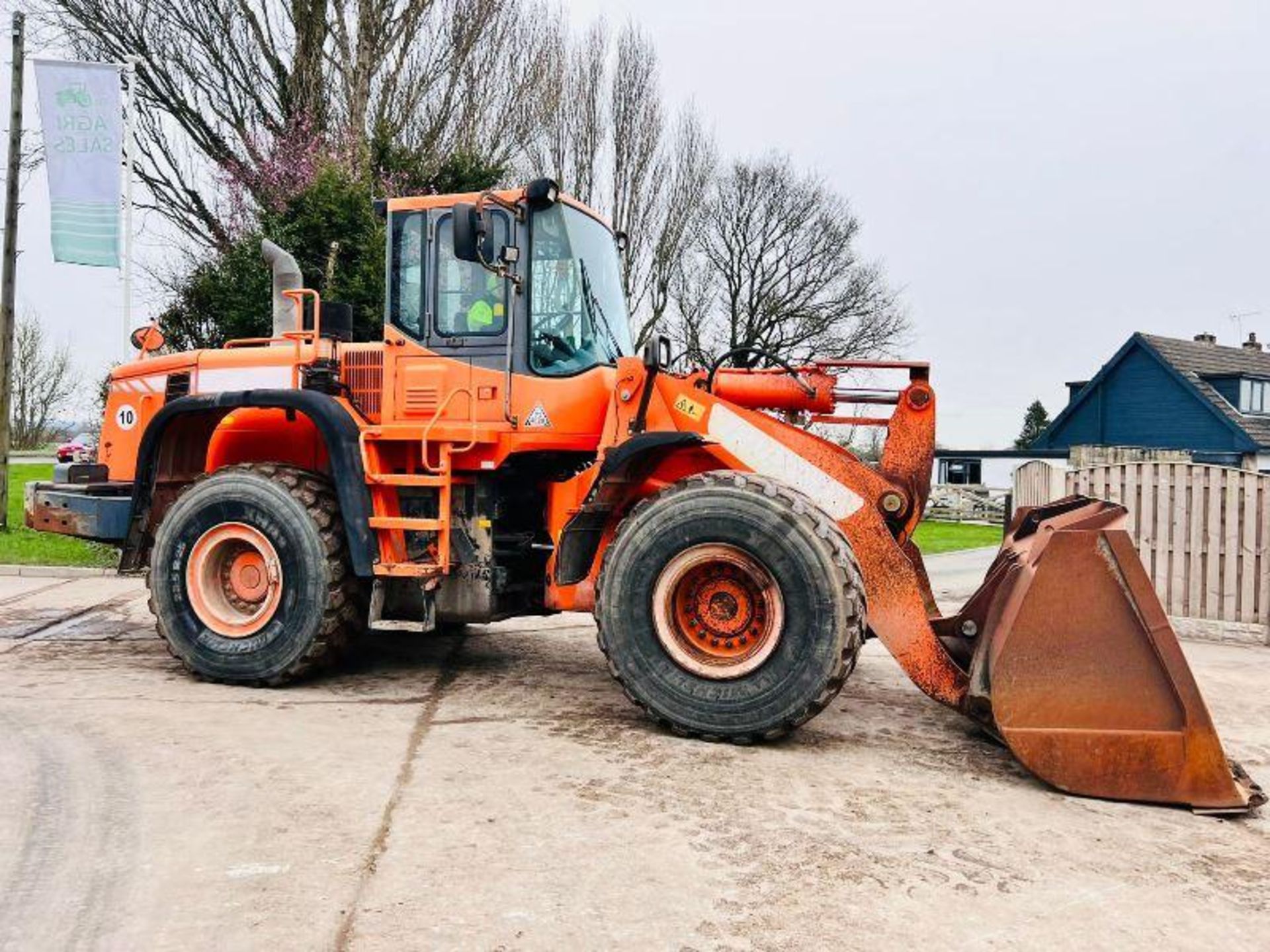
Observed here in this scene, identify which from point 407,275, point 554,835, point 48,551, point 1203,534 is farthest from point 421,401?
point 48,551

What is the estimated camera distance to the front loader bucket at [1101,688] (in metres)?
3.96

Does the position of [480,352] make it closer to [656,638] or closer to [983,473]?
[656,638]

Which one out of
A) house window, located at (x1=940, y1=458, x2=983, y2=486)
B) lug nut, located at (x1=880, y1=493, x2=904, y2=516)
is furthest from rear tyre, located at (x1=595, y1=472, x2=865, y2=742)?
house window, located at (x1=940, y1=458, x2=983, y2=486)

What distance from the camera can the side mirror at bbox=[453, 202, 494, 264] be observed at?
16.3ft

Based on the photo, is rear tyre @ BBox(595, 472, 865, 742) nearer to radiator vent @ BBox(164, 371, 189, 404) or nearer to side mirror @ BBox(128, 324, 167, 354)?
radiator vent @ BBox(164, 371, 189, 404)

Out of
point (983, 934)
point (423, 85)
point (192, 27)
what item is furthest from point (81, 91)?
point (983, 934)

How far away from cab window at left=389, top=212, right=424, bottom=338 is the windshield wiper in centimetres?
95

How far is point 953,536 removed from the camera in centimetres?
2148

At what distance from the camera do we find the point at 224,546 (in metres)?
5.83

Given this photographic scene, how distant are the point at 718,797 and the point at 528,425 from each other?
244 cm

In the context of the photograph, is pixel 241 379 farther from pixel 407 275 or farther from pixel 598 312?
pixel 598 312

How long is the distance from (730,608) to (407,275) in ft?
9.11

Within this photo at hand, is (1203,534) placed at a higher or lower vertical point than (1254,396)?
lower

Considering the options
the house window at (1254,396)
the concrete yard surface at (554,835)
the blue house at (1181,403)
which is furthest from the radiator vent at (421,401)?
the house window at (1254,396)
